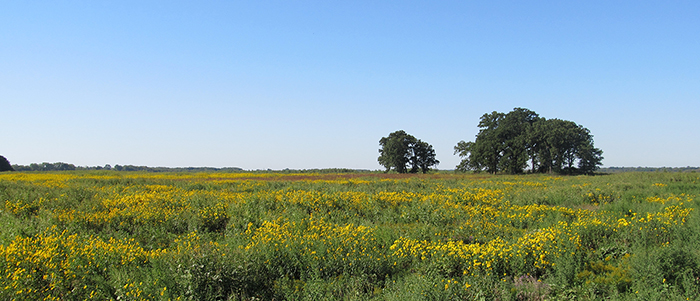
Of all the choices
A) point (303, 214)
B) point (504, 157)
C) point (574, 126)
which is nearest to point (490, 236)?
point (303, 214)

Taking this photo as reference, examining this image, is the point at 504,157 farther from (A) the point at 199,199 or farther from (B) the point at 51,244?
(B) the point at 51,244

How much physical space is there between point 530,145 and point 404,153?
20704 mm

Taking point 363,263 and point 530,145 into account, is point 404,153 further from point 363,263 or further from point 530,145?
point 363,263

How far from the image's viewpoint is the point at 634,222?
923 cm

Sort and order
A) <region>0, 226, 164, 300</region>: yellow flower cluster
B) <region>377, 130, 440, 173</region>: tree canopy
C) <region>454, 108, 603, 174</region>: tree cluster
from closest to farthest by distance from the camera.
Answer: <region>0, 226, 164, 300</region>: yellow flower cluster
<region>454, 108, 603, 174</region>: tree cluster
<region>377, 130, 440, 173</region>: tree canopy

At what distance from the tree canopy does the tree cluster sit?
27.7ft

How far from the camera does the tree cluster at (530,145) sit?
170 ft

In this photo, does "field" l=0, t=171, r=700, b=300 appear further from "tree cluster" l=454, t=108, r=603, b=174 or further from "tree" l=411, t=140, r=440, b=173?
"tree" l=411, t=140, r=440, b=173

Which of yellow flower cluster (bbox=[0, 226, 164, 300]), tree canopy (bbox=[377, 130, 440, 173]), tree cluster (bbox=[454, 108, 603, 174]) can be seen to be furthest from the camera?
tree canopy (bbox=[377, 130, 440, 173])

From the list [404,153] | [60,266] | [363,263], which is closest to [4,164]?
[404,153]

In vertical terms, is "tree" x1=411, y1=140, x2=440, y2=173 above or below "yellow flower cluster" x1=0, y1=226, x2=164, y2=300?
above

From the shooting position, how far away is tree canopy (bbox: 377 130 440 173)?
63.8 metres

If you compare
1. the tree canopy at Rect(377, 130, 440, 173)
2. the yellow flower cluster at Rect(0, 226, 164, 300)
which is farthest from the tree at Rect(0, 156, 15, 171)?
the yellow flower cluster at Rect(0, 226, 164, 300)

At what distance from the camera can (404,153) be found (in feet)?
212
